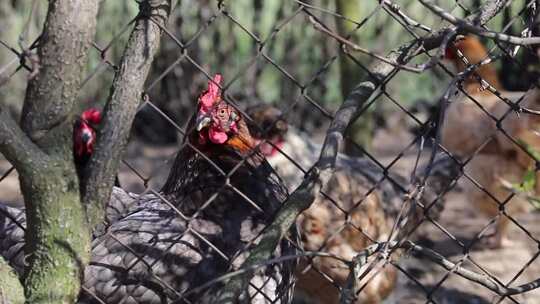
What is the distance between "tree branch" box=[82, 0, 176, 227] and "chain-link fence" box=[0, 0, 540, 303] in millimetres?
62

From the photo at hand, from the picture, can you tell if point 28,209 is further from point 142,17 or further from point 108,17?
point 108,17

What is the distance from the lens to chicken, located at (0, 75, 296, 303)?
246cm

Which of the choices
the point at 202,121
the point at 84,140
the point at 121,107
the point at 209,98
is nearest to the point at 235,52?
the point at 84,140

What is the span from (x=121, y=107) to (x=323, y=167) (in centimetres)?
54

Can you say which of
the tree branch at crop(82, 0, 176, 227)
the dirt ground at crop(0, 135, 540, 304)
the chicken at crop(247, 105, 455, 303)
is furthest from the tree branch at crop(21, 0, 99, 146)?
the chicken at crop(247, 105, 455, 303)

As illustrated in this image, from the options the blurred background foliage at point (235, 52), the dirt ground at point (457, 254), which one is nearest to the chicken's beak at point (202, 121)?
the dirt ground at point (457, 254)

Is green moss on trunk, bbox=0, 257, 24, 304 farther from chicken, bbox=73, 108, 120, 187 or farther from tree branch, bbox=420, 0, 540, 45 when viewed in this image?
tree branch, bbox=420, 0, 540, 45

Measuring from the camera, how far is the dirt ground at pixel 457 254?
14.8 ft

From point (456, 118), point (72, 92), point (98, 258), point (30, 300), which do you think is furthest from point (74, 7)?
point (456, 118)

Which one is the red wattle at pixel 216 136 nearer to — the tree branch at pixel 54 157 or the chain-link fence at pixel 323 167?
the chain-link fence at pixel 323 167

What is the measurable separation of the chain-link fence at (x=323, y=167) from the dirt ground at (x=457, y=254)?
0.02 m

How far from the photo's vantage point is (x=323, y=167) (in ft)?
7.23

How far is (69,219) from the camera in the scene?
1994 millimetres

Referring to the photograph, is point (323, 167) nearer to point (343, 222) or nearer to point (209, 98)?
point (209, 98)
